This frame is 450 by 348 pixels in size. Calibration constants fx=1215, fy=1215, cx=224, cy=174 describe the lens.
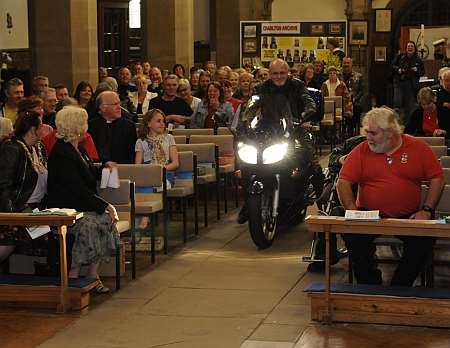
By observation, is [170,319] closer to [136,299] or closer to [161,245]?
[136,299]

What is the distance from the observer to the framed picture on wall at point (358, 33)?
28.1m

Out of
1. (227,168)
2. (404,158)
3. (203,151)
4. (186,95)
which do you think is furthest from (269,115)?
(186,95)

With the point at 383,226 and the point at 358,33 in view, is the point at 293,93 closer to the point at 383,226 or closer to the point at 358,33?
the point at 383,226

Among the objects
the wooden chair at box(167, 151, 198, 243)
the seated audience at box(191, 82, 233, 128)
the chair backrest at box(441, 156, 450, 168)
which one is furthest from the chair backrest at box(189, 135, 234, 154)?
the chair backrest at box(441, 156, 450, 168)

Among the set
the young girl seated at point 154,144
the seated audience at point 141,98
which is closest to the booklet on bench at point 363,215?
the young girl seated at point 154,144

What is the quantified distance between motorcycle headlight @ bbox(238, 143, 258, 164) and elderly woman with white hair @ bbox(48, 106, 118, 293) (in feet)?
7.42

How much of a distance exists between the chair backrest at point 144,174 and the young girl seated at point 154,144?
3.12 ft

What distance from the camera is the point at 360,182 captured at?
29.2ft

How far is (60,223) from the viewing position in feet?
28.3

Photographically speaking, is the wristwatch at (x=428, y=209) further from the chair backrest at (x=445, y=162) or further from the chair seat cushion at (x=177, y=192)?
the chair seat cushion at (x=177, y=192)

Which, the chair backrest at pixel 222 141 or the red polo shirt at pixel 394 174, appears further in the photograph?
the chair backrest at pixel 222 141

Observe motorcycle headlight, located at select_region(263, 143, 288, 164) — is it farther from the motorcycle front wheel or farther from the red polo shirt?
the red polo shirt

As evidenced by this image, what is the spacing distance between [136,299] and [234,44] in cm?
2108

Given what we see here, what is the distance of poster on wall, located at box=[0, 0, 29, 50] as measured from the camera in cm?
2619
